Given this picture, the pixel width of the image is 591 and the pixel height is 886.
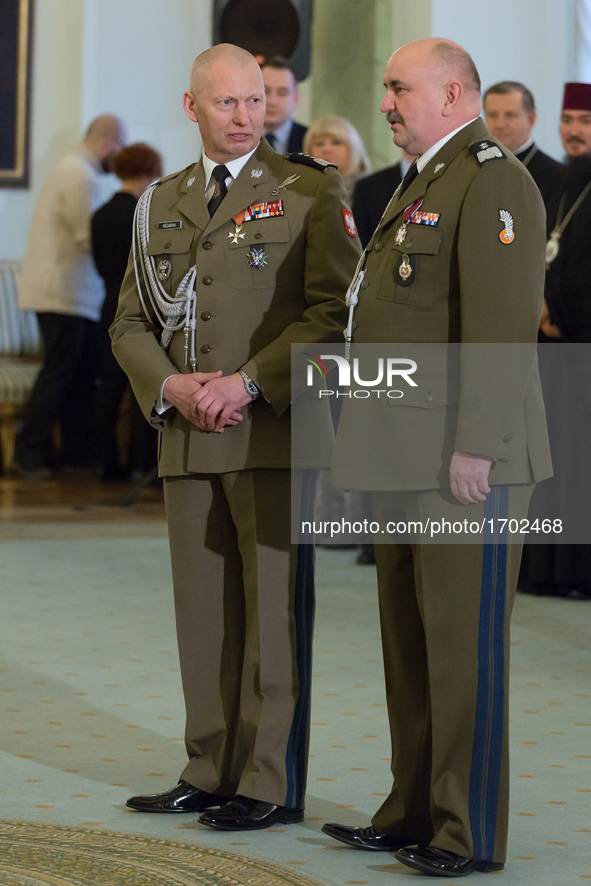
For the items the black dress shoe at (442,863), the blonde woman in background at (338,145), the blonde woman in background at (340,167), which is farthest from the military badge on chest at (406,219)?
the blonde woman in background at (338,145)

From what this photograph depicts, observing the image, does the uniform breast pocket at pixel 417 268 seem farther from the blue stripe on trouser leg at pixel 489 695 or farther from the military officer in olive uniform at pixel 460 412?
the blue stripe on trouser leg at pixel 489 695

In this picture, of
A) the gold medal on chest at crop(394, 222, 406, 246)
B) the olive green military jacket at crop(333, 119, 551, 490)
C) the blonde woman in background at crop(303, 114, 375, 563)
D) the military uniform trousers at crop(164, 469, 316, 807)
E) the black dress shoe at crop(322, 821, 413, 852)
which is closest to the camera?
the olive green military jacket at crop(333, 119, 551, 490)

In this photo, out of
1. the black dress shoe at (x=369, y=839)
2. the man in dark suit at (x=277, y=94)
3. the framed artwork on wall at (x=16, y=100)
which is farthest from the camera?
the framed artwork on wall at (x=16, y=100)

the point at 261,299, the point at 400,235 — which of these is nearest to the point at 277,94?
the point at 261,299

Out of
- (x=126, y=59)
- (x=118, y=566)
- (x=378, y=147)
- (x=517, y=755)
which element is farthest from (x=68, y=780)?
(x=126, y=59)

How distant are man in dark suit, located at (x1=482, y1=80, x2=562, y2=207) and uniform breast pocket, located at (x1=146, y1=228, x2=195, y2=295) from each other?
261 centimetres

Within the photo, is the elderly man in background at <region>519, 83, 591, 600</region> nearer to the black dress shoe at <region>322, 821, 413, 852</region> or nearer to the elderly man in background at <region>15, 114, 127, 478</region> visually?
the black dress shoe at <region>322, 821, 413, 852</region>

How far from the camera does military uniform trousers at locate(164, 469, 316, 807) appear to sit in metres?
2.54

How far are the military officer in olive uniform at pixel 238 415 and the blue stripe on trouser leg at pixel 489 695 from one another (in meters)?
0.41

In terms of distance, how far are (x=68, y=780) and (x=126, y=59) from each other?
6.81 m

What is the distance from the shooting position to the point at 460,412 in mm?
2211

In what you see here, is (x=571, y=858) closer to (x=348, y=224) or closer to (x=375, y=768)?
(x=375, y=768)

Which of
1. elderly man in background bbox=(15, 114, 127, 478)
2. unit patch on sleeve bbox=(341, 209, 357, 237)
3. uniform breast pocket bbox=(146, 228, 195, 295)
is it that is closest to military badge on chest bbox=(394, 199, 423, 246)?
unit patch on sleeve bbox=(341, 209, 357, 237)

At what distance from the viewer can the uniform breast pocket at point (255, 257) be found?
2555mm
